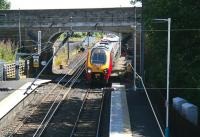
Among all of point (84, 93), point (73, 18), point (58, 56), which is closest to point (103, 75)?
point (84, 93)

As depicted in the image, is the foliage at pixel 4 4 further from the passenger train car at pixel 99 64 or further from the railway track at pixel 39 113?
the railway track at pixel 39 113

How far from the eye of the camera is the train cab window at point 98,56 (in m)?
38.6

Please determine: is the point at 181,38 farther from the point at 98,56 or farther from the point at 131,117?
the point at 98,56

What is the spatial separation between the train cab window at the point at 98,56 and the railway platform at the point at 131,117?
5.90 m

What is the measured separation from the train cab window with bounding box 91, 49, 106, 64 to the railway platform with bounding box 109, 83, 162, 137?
5.90 meters

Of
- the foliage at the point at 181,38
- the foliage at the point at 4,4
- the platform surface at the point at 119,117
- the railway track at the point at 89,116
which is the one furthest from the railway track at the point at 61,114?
the foliage at the point at 4,4

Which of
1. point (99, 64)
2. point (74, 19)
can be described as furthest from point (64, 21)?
point (99, 64)

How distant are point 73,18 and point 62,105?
1912cm

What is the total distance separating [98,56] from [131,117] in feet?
44.7

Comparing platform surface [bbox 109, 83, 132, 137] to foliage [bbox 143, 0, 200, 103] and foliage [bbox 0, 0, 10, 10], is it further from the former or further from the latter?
foliage [bbox 0, 0, 10, 10]

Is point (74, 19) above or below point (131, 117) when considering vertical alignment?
above

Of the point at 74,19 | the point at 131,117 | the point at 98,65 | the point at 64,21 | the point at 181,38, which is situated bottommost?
the point at 131,117

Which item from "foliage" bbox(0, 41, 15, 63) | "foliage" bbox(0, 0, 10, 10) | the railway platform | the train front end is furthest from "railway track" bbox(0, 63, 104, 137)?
"foliage" bbox(0, 0, 10, 10)

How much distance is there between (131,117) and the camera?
25.6 m
